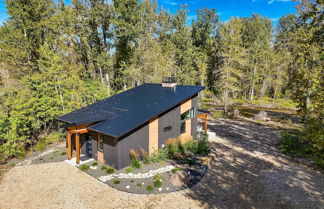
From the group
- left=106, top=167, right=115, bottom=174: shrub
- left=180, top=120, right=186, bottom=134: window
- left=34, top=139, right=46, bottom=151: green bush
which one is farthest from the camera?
left=180, top=120, right=186, bottom=134: window

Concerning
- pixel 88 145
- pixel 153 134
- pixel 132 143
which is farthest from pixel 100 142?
pixel 153 134

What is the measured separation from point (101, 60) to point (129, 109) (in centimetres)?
1548

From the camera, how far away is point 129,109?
13.7 meters

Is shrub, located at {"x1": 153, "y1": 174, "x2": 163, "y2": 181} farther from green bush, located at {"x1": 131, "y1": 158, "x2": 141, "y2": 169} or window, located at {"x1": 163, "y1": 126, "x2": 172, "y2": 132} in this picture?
window, located at {"x1": 163, "y1": 126, "x2": 172, "y2": 132}

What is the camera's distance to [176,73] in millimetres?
37156

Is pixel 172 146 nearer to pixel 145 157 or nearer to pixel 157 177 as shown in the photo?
pixel 145 157

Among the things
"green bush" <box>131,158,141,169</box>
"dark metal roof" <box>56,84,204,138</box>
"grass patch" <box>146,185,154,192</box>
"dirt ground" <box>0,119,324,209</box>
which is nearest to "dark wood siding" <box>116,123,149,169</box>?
"green bush" <box>131,158,141,169</box>

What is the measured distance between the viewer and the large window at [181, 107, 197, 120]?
52.3 ft

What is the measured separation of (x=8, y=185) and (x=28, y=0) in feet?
60.5

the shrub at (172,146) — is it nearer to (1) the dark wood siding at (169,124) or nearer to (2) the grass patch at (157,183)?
(1) the dark wood siding at (169,124)

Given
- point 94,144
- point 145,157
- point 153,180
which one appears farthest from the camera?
point 94,144

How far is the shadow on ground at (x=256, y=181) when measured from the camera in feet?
30.5

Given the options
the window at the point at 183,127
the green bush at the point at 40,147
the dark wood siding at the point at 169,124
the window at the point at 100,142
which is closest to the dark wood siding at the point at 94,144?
the window at the point at 100,142

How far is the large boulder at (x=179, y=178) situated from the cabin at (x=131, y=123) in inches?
120
